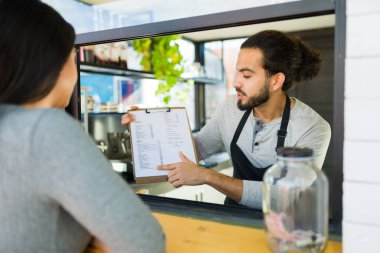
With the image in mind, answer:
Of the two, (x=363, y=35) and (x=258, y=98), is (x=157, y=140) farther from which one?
(x=363, y=35)

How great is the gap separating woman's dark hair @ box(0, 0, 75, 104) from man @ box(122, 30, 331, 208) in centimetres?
99

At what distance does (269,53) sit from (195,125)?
93.1 inches

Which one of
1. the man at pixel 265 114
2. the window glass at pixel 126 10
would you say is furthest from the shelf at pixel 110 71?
the man at pixel 265 114

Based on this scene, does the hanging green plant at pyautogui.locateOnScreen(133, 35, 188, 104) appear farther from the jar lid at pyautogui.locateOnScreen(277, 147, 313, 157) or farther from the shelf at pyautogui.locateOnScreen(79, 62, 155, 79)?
the jar lid at pyautogui.locateOnScreen(277, 147, 313, 157)

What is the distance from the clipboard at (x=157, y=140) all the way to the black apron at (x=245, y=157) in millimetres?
332

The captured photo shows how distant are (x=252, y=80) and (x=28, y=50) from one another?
1.25 m

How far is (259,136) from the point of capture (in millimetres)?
1710

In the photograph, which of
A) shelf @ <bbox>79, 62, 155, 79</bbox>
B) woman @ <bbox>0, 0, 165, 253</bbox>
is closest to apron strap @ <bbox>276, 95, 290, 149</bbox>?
woman @ <bbox>0, 0, 165, 253</bbox>

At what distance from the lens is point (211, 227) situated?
925 mm

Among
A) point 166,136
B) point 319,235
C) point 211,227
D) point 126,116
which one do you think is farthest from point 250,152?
point 319,235

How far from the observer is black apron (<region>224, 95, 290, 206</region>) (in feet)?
5.35

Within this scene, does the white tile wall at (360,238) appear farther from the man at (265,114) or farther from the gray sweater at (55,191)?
the man at (265,114)

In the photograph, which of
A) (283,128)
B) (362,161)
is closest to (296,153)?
(362,161)

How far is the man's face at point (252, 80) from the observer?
1.70 m
